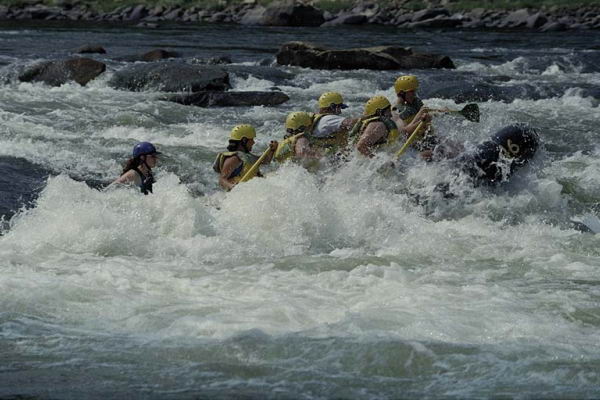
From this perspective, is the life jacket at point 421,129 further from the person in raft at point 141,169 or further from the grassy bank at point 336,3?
the grassy bank at point 336,3

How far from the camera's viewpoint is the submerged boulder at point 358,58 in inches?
929

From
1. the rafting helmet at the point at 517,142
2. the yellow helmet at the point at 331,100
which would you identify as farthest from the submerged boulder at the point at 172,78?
the rafting helmet at the point at 517,142

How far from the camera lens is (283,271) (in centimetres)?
923

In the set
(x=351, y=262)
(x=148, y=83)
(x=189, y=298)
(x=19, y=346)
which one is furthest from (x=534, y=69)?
(x=19, y=346)

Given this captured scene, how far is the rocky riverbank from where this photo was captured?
4244 centimetres

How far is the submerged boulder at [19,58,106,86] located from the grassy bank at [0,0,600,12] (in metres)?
28.7

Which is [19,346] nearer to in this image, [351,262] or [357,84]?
[351,262]

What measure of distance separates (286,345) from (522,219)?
5.00 metres

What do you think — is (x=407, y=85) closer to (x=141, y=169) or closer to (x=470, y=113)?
(x=470, y=113)

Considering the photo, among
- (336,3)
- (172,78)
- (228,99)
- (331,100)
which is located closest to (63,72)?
(172,78)

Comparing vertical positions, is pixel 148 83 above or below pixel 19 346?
above

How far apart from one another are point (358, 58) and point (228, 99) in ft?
19.3

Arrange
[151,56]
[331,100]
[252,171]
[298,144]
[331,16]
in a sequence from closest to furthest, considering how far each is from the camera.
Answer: [252,171] < [298,144] < [331,100] < [151,56] < [331,16]

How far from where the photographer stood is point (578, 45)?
1223 inches
